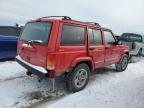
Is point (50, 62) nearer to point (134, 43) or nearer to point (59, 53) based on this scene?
point (59, 53)

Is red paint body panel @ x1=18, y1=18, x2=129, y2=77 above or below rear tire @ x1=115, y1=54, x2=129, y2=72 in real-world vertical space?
above

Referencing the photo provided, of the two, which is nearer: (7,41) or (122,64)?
(122,64)

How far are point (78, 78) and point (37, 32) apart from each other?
1.65m

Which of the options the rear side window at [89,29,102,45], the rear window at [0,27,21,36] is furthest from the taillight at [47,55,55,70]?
the rear window at [0,27,21,36]

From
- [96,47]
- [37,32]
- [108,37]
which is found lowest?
[96,47]

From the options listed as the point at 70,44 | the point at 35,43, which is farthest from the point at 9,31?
the point at 70,44

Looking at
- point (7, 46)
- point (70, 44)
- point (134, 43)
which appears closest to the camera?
point (70, 44)

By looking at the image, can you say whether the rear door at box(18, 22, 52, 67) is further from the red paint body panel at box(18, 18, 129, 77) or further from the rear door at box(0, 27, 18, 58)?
the rear door at box(0, 27, 18, 58)

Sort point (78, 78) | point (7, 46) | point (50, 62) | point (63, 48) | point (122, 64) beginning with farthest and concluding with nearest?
1. point (7, 46)
2. point (122, 64)
3. point (78, 78)
4. point (63, 48)
5. point (50, 62)

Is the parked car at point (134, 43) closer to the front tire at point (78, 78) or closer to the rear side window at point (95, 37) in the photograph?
the rear side window at point (95, 37)

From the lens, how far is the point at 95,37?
5348mm

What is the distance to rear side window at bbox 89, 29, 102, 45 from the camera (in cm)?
515

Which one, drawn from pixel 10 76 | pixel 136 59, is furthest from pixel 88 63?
pixel 136 59

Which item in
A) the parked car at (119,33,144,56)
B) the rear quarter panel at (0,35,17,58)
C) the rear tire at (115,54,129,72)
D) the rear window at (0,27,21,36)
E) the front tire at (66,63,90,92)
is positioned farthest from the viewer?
the parked car at (119,33,144,56)
